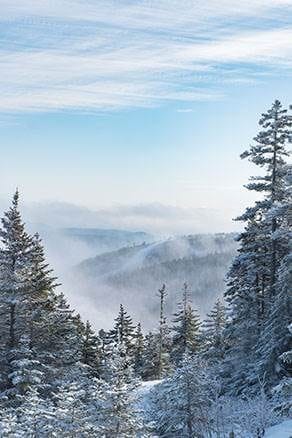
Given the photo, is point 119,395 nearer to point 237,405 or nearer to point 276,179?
point 237,405

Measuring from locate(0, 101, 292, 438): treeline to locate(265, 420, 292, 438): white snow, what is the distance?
0.43 metres

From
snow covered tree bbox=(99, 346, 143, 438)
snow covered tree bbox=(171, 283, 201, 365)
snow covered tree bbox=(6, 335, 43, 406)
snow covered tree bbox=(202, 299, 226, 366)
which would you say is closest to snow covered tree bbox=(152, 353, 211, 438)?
snow covered tree bbox=(99, 346, 143, 438)

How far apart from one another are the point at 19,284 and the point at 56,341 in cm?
701

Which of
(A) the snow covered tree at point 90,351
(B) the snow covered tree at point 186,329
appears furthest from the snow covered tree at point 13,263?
(B) the snow covered tree at point 186,329

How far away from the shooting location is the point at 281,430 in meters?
24.9

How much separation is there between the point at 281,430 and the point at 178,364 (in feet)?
40.2

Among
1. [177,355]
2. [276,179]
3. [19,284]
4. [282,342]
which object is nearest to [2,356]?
[19,284]

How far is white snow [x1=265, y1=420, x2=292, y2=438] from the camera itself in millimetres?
23958

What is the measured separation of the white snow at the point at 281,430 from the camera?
23958 mm

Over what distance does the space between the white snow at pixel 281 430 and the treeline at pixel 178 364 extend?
427 millimetres

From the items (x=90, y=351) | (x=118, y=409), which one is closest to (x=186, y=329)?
(x=90, y=351)

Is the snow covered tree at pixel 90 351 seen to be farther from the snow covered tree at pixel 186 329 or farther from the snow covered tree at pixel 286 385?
the snow covered tree at pixel 286 385

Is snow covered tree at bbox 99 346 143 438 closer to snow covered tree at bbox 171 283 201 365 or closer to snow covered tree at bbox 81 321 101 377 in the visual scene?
snow covered tree at bbox 81 321 101 377

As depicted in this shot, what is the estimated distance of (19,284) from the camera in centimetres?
3198
